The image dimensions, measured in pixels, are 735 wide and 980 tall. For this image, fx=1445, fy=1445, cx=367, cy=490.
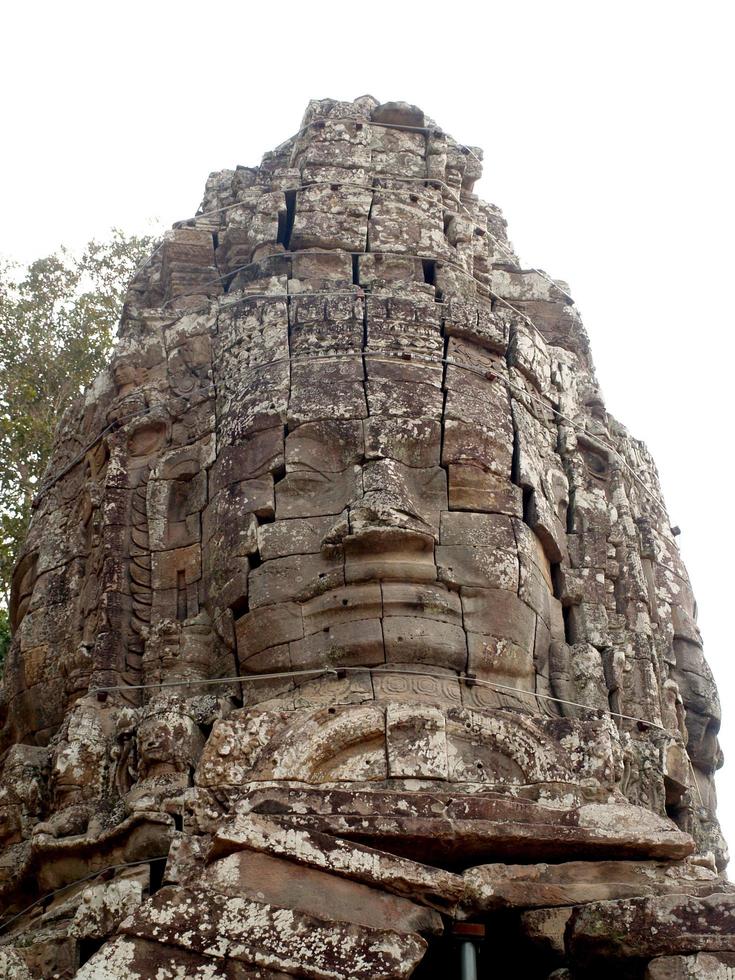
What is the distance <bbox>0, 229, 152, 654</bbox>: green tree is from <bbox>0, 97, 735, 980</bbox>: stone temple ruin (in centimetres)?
521

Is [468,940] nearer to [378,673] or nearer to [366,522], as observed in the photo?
[378,673]

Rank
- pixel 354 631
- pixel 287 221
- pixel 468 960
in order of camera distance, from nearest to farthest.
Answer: pixel 468 960 → pixel 354 631 → pixel 287 221

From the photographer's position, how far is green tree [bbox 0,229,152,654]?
64.9 feet

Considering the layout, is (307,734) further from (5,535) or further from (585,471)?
(5,535)

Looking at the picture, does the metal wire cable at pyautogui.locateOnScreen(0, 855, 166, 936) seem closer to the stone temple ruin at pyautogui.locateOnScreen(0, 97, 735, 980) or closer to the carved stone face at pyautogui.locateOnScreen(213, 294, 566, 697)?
the stone temple ruin at pyautogui.locateOnScreen(0, 97, 735, 980)

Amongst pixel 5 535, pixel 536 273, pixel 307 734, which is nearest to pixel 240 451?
pixel 307 734

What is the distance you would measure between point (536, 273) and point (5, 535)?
325 inches

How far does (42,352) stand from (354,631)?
11790mm

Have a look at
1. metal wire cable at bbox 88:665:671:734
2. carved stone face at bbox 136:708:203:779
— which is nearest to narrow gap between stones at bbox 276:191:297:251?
metal wire cable at bbox 88:665:671:734

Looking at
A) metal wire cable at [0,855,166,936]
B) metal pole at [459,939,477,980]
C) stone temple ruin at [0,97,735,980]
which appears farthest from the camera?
metal wire cable at [0,855,166,936]

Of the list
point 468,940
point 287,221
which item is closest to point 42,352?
point 287,221

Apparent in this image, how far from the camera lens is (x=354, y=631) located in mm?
10844

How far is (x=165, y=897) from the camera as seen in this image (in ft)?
26.3

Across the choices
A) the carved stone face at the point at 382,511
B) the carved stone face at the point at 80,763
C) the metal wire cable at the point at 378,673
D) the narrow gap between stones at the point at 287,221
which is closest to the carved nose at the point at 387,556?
the carved stone face at the point at 382,511
